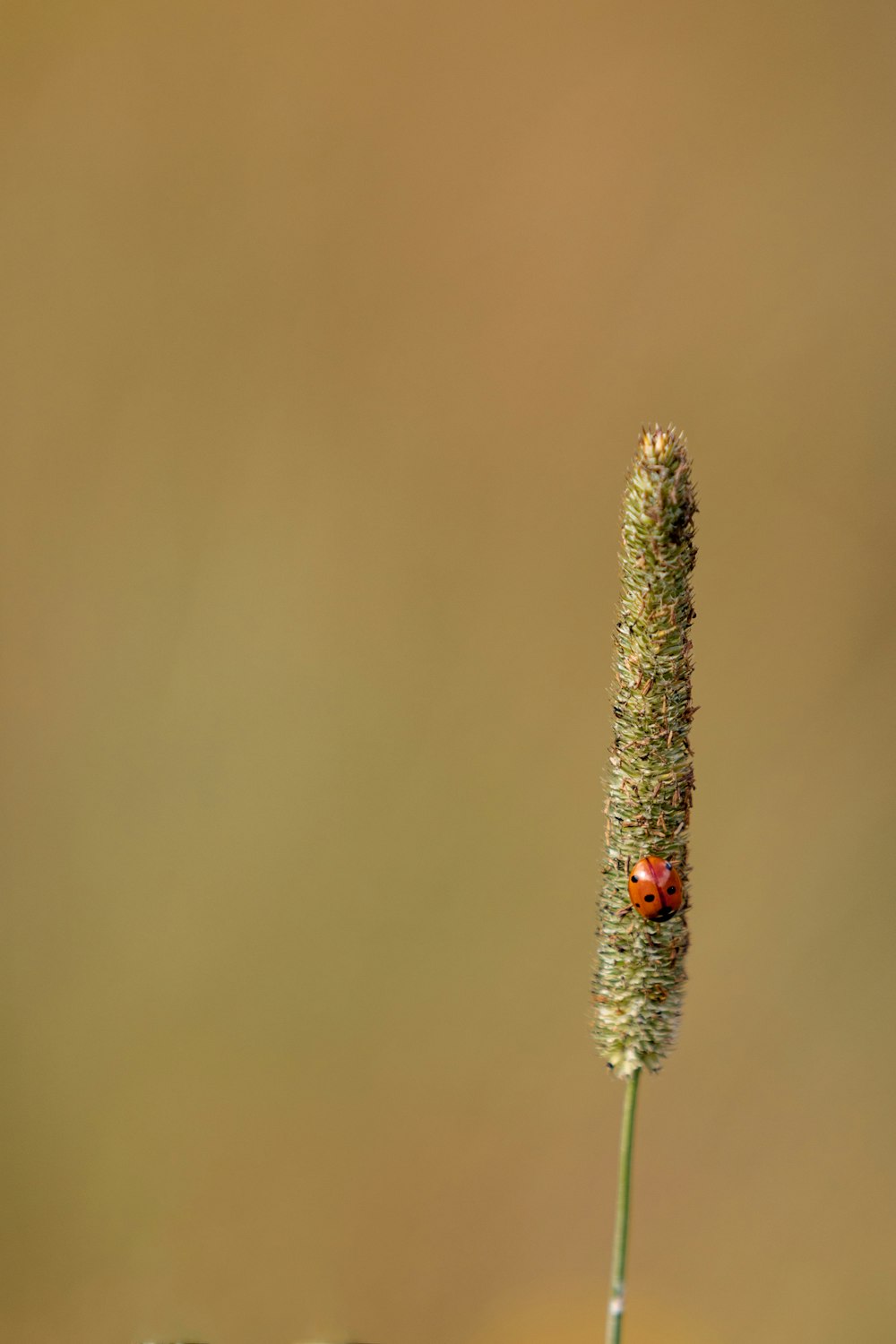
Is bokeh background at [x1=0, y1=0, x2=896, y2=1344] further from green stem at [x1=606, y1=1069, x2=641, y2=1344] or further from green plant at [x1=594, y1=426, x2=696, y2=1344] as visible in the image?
green stem at [x1=606, y1=1069, x2=641, y2=1344]

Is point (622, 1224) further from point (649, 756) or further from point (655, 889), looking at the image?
point (649, 756)

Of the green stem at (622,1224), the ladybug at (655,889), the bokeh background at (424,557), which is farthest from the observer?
the bokeh background at (424,557)

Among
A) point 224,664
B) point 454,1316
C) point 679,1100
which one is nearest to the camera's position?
point 454,1316

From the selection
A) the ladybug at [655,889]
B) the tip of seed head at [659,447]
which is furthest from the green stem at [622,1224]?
Answer: the tip of seed head at [659,447]

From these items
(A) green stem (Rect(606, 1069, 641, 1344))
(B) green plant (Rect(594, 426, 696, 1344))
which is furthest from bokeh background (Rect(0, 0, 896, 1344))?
(A) green stem (Rect(606, 1069, 641, 1344))

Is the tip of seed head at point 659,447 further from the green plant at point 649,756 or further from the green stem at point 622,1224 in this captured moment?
the green stem at point 622,1224

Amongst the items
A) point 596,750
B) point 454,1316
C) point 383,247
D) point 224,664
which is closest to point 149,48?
point 383,247

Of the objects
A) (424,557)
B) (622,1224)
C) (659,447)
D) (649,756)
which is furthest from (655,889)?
(424,557)

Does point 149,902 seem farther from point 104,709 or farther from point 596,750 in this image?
point 596,750
